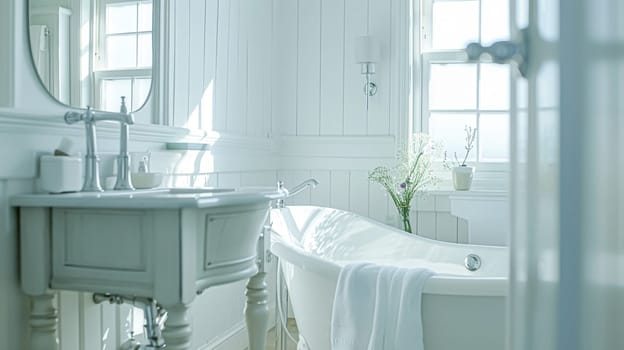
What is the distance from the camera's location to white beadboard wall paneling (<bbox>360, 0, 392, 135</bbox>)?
3.64m

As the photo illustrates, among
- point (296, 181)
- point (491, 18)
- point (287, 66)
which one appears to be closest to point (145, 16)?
Result: point (287, 66)

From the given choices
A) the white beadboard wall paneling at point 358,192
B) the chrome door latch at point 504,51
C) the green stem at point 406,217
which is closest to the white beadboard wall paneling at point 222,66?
the white beadboard wall paneling at point 358,192

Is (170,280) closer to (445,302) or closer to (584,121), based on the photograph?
(445,302)

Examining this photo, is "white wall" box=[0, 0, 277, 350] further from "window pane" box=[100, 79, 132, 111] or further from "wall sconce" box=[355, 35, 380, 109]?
"wall sconce" box=[355, 35, 380, 109]

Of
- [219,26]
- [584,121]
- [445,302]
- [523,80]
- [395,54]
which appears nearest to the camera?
[584,121]

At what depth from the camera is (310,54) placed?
3789 millimetres

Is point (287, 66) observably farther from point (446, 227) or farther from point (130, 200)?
point (130, 200)

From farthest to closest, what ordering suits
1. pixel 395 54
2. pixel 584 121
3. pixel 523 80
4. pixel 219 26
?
pixel 395 54 → pixel 219 26 → pixel 523 80 → pixel 584 121

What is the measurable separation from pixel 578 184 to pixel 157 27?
223 cm

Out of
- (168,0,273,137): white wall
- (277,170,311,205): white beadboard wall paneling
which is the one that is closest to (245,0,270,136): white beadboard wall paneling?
(168,0,273,137): white wall

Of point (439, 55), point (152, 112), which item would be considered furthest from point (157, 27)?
point (439, 55)

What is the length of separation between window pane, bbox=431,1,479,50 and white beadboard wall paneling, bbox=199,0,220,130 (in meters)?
1.45

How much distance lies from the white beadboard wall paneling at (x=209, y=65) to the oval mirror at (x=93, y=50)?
1.62 feet

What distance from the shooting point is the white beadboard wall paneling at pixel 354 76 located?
12.1 feet
